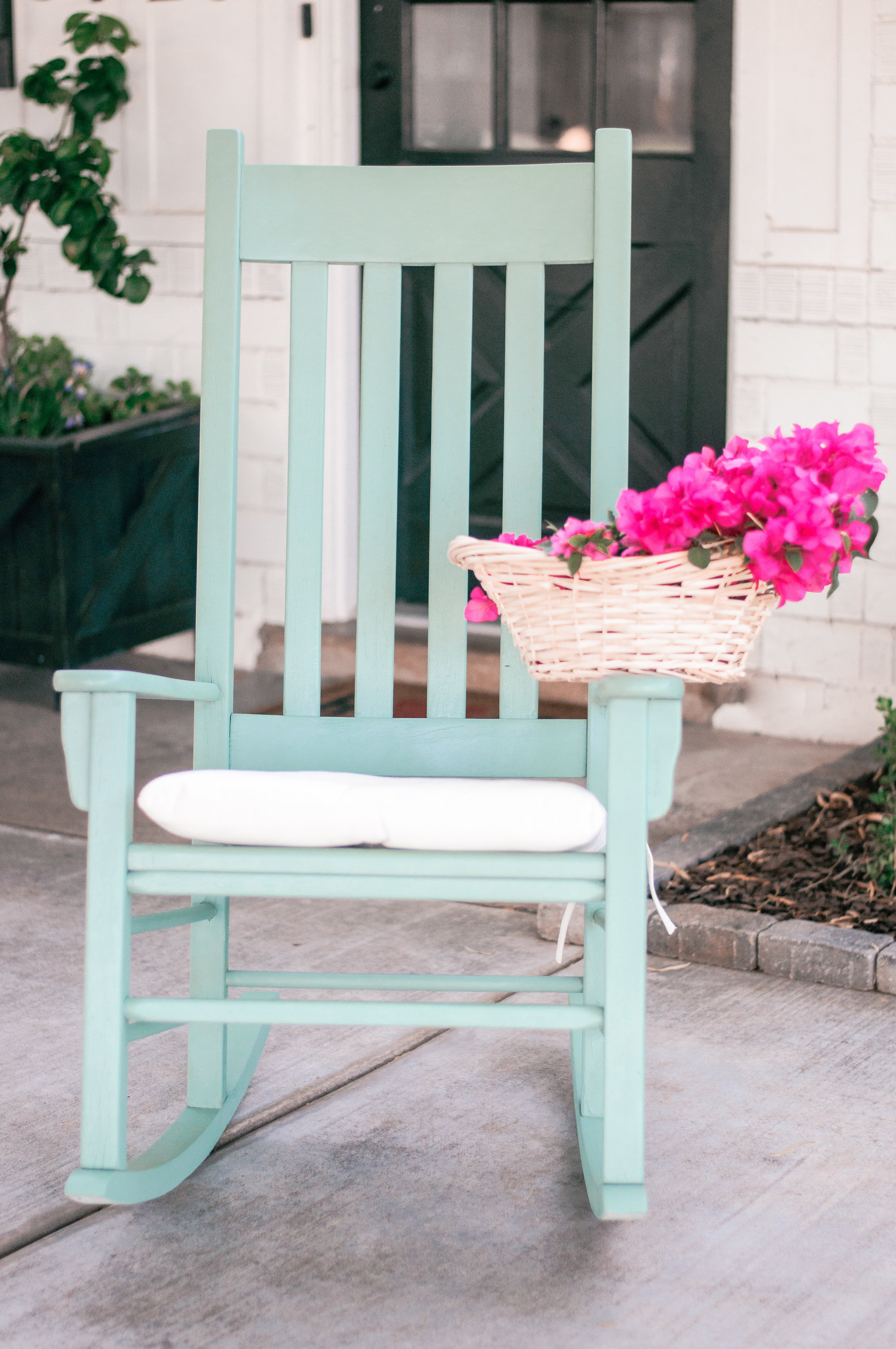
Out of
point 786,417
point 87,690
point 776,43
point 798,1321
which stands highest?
point 776,43

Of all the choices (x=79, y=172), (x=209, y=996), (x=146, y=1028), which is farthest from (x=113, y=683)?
(x=79, y=172)

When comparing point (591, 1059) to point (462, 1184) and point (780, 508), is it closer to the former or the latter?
point (462, 1184)

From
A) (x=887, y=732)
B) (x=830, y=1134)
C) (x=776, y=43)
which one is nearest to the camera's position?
(x=830, y=1134)

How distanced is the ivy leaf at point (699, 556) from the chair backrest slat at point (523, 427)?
0.38 meters

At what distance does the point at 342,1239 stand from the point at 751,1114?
540 millimetres

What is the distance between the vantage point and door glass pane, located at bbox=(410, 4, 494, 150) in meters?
3.75

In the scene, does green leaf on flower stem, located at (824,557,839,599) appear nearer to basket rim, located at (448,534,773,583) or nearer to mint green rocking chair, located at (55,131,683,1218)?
basket rim, located at (448,534,773,583)

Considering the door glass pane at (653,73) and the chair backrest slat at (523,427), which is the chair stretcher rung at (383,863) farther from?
the door glass pane at (653,73)

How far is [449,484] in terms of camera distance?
6.05ft

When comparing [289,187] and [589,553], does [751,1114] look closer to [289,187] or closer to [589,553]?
[589,553]

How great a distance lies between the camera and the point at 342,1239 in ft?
5.16

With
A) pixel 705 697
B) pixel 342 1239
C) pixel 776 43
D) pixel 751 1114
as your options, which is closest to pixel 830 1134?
pixel 751 1114

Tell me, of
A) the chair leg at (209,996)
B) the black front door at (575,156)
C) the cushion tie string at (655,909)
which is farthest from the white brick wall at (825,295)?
the chair leg at (209,996)

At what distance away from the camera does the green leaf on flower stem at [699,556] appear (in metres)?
1.46
